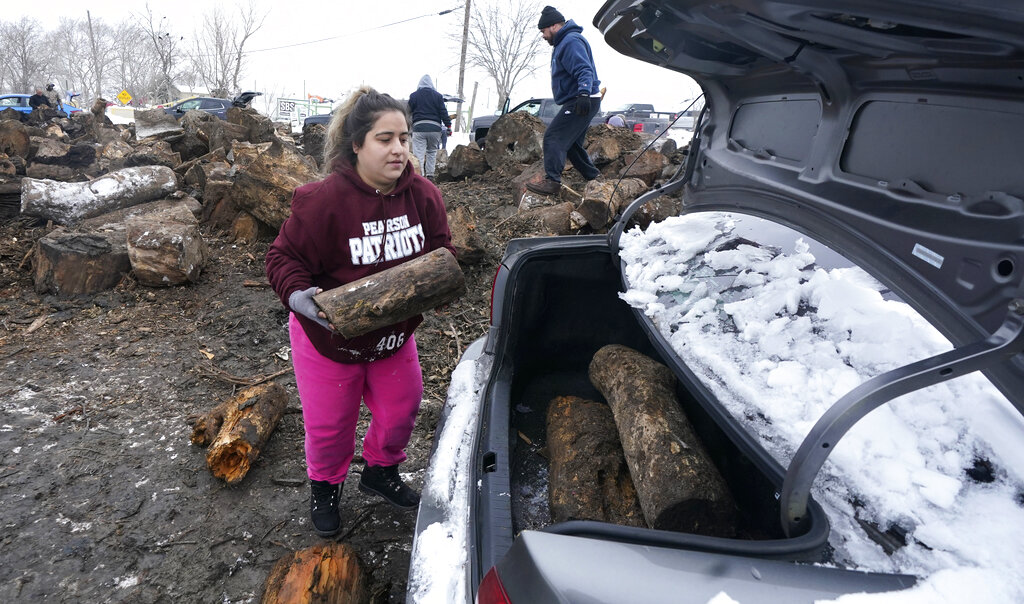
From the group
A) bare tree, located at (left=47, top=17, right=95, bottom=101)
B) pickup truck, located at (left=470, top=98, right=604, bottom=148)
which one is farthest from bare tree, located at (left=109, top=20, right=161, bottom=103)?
pickup truck, located at (left=470, top=98, right=604, bottom=148)

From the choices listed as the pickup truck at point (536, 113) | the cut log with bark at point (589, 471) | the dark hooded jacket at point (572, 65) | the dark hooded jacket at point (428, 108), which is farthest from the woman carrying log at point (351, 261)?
the pickup truck at point (536, 113)

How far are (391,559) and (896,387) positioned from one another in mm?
2080

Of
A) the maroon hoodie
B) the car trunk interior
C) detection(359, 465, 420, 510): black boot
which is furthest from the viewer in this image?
detection(359, 465, 420, 510): black boot

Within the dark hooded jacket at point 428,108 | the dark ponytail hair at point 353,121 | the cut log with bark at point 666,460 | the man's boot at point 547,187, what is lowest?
the cut log with bark at point 666,460

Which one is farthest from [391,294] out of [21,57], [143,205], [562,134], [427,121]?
[21,57]

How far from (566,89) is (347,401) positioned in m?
4.98

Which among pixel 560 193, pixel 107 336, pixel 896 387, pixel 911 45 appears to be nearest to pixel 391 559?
pixel 896 387

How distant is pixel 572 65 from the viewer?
19.6ft

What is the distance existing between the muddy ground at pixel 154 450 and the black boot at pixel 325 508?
98 millimetres

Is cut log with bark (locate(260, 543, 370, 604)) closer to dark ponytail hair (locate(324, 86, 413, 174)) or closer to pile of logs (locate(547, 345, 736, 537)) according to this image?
pile of logs (locate(547, 345, 736, 537))

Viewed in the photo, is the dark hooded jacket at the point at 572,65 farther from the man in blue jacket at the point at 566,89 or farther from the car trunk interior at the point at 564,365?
the car trunk interior at the point at 564,365

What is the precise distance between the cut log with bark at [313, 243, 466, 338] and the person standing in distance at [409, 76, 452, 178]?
749 cm

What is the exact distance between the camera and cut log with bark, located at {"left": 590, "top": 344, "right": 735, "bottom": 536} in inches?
59.1

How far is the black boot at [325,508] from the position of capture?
7.94 feet
